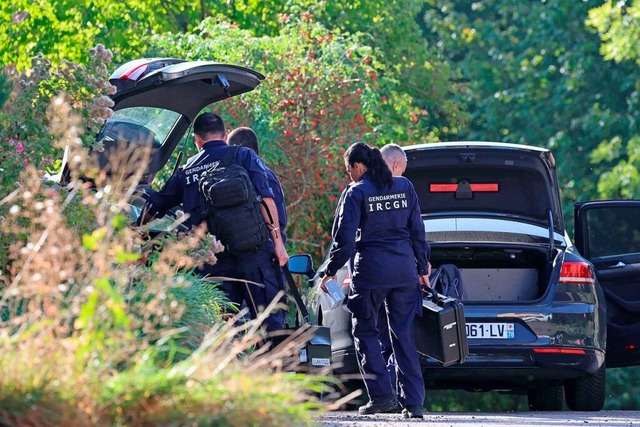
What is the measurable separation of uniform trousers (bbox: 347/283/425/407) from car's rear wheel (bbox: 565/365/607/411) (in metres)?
→ 1.77

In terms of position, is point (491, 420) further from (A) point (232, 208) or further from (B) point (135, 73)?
(B) point (135, 73)

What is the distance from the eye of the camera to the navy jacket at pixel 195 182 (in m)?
9.98

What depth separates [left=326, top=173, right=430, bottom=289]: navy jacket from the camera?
9883mm

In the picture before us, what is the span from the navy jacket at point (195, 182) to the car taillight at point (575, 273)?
6.71 feet

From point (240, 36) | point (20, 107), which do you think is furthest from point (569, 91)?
point (20, 107)

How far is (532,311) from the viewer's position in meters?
10.7

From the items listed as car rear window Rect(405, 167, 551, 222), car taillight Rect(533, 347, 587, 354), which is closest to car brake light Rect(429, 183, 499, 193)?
car rear window Rect(405, 167, 551, 222)

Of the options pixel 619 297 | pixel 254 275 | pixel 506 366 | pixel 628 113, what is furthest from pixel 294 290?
pixel 628 113

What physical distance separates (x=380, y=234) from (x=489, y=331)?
1173 millimetres

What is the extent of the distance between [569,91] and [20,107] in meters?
24.6

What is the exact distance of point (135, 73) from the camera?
10.2m

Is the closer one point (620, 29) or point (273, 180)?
point (273, 180)

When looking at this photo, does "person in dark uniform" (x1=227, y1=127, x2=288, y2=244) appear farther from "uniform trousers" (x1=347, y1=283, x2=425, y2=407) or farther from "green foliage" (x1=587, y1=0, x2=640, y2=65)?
"green foliage" (x1=587, y1=0, x2=640, y2=65)

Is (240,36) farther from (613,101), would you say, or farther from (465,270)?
(613,101)
